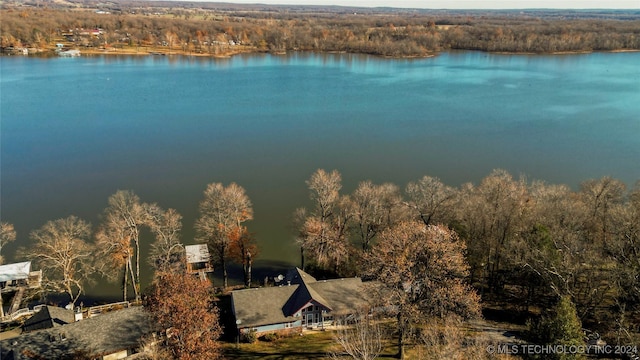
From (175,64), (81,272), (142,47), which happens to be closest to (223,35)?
(142,47)

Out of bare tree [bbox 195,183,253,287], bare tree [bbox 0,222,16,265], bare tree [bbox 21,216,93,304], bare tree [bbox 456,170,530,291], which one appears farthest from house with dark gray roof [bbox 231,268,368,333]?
bare tree [bbox 0,222,16,265]

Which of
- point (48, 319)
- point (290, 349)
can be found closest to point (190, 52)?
point (48, 319)

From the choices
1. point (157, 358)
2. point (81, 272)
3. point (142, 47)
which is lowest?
point (81, 272)

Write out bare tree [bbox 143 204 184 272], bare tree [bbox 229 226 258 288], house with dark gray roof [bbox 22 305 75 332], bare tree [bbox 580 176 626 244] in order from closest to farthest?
house with dark gray roof [bbox 22 305 75 332] < bare tree [bbox 580 176 626 244] < bare tree [bbox 143 204 184 272] < bare tree [bbox 229 226 258 288]

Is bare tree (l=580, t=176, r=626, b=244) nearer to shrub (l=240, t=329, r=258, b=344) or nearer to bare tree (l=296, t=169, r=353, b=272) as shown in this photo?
bare tree (l=296, t=169, r=353, b=272)

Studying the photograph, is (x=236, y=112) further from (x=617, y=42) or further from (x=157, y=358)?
(x=617, y=42)

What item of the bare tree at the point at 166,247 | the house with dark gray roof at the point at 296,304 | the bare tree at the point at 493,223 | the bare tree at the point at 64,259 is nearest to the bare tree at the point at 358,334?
the house with dark gray roof at the point at 296,304

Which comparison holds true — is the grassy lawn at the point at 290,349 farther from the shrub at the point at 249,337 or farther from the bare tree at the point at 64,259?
the bare tree at the point at 64,259
